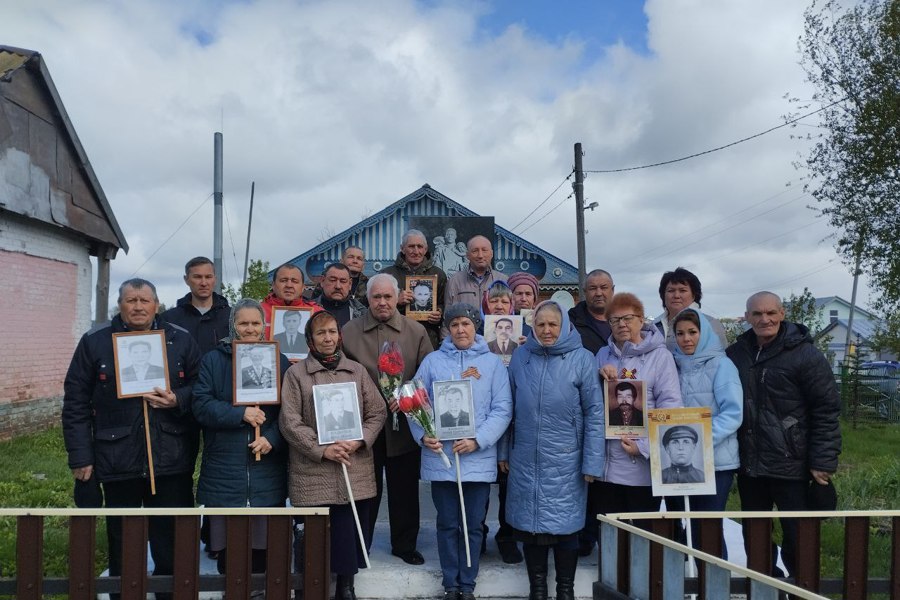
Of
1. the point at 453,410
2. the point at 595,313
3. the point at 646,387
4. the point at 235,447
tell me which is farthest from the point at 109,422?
the point at 595,313

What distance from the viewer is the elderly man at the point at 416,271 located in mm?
6160

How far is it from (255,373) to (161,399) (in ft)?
1.96

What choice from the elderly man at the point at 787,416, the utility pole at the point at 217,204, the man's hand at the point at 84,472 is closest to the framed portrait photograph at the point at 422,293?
the elderly man at the point at 787,416

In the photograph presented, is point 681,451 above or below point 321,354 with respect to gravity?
below

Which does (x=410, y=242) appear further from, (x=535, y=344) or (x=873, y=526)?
(x=873, y=526)

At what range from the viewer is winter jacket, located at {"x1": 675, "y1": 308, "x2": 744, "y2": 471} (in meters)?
4.61

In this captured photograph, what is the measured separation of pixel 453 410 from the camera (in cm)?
466

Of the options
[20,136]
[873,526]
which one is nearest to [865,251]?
[873,526]

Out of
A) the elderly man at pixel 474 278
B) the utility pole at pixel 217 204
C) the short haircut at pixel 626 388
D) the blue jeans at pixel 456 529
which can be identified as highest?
the utility pole at pixel 217 204

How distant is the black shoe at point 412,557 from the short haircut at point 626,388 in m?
1.94

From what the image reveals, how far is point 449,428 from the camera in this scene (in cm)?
465

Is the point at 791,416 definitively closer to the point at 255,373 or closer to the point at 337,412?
the point at 337,412

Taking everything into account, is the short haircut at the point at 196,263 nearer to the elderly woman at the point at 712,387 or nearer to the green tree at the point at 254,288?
the elderly woman at the point at 712,387

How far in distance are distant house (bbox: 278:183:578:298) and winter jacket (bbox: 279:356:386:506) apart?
19.6m
